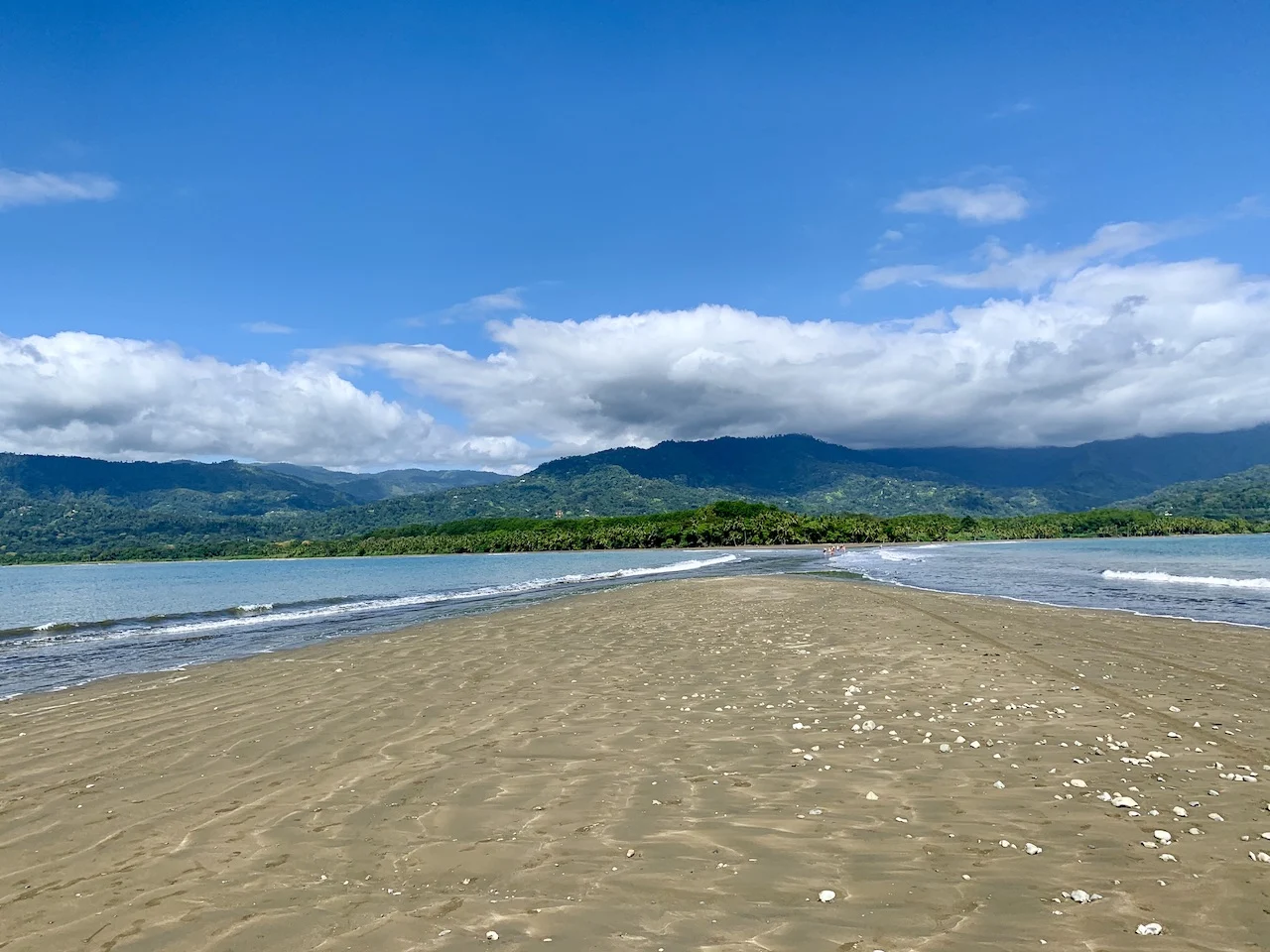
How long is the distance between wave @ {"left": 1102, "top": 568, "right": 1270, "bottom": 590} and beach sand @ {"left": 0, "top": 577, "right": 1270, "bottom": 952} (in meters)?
29.3

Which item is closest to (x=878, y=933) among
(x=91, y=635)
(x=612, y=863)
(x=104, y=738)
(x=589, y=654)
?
(x=612, y=863)

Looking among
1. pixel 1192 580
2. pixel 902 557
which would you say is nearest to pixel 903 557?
pixel 902 557

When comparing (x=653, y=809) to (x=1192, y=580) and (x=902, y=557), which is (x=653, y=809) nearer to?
(x=1192, y=580)

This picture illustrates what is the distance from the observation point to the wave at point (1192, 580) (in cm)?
3872

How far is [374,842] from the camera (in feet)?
24.0

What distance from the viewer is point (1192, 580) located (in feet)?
142

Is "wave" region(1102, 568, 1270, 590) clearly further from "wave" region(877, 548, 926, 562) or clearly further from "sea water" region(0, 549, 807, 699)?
"wave" region(877, 548, 926, 562)

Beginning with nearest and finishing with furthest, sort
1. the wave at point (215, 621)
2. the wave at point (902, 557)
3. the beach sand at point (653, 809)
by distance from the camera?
the beach sand at point (653, 809) < the wave at point (215, 621) < the wave at point (902, 557)

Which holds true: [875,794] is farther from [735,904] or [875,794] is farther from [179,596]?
[179,596]

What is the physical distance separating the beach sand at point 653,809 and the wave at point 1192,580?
1152 inches

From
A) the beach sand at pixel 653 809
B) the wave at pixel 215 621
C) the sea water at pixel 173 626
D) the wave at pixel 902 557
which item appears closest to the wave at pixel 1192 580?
the beach sand at pixel 653 809

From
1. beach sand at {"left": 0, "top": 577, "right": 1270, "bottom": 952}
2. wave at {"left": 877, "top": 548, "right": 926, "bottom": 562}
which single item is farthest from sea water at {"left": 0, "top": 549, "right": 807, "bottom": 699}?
wave at {"left": 877, "top": 548, "right": 926, "bottom": 562}

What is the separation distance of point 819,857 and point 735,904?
122cm

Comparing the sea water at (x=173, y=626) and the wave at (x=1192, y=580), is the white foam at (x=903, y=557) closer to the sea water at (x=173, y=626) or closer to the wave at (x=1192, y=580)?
the wave at (x=1192, y=580)
